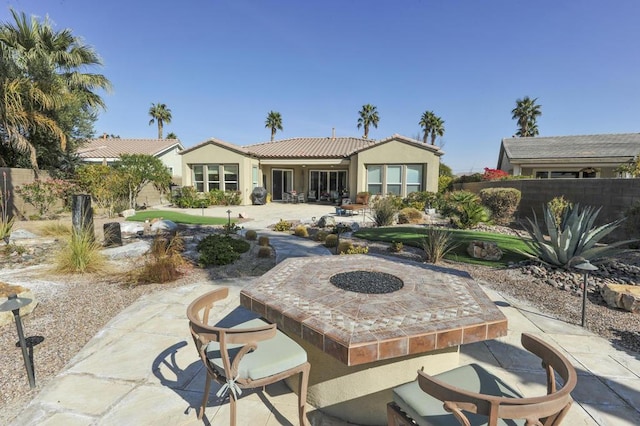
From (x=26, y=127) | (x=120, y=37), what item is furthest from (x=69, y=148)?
(x=120, y=37)

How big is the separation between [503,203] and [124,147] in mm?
29279

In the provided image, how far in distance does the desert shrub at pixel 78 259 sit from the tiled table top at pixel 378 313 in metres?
4.30

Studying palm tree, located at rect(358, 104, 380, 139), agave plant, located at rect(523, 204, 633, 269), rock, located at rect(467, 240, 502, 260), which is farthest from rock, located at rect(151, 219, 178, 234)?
palm tree, located at rect(358, 104, 380, 139)

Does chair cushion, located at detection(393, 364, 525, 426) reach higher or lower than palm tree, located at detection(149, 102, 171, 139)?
lower

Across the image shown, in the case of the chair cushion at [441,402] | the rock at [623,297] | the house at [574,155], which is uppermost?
the house at [574,155]

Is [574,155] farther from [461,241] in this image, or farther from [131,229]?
[131,229]

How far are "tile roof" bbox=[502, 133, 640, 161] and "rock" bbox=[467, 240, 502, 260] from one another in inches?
623

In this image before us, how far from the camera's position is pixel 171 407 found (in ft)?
8.00

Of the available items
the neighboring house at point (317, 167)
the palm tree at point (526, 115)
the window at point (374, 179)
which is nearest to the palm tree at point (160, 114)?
the neighboring house at point (317, 167)

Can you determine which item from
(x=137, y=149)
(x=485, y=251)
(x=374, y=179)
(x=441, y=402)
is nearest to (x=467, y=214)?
(x=485, y=251)

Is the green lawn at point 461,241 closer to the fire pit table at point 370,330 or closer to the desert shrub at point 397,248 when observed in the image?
the desert shrub at point 397,248

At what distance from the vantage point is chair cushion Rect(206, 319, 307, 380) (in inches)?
81.7

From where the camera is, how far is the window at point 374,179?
19.5 metres

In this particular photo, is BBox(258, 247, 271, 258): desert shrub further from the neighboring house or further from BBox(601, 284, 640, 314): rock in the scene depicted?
the neighboring house
